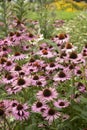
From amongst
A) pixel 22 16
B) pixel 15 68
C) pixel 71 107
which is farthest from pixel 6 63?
pixel 22 16

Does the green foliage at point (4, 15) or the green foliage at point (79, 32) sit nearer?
the green foliage at point (4, 15)

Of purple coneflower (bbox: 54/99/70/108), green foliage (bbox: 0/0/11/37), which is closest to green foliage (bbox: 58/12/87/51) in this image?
green foliage (bbox: 0/0/11/37)

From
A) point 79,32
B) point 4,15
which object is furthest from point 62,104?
point 79,32

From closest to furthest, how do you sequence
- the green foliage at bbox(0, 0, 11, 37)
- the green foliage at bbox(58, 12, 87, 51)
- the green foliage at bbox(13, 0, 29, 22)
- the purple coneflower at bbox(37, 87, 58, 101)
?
the purple coneflower at bbox(37, 87, 58, 101), the green foliage at bbox(0, 0, 11, 37), the green foliage at bbox(13, 0, 29, 22), the green foliage at bbox(58, 12, 87, 51)

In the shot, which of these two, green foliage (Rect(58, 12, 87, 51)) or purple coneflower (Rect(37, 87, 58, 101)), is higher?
purple coneflower (Rect(37, 87, 58, 101))

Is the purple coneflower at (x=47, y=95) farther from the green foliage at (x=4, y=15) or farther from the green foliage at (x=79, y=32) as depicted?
the green foliage at (x=79, y=32)

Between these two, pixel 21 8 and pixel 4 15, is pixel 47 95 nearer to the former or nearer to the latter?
pixel 4 15

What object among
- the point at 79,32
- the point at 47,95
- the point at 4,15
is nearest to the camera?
the point at 47,95

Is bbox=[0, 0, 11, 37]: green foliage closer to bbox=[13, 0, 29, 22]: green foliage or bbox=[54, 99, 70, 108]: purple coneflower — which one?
bbox=[13, 0, 29, 22]: green foliage

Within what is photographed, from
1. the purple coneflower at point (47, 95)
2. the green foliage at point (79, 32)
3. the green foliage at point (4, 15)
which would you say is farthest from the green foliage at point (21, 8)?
the purple coneflower at point (47, 95)

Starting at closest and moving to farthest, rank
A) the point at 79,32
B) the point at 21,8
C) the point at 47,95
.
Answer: the point at 47,95 → the point at 21,8 → the point at 79,32

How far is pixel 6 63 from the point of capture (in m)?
3.97

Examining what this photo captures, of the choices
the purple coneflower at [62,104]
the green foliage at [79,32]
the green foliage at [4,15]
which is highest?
the purple coneflower at [62,104]

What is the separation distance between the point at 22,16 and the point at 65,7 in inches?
565
